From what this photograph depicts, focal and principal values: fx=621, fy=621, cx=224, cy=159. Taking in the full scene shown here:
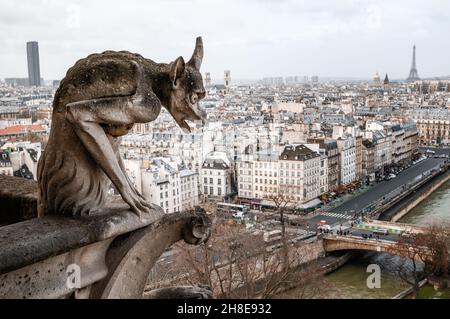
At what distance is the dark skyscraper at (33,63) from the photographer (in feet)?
453

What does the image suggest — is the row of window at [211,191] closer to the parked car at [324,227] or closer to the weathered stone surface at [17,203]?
the parked car at [324,227]

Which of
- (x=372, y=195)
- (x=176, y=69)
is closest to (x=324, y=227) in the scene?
(x=372, y=195)

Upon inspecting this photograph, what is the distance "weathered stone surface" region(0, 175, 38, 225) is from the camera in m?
3.01

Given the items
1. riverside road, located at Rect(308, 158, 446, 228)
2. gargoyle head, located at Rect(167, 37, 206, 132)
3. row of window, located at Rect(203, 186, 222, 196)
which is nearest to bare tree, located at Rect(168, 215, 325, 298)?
riverside road, located at Rect(308, 158, 446, 228)

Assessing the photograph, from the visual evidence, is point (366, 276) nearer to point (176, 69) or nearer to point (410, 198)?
point (410, 198)

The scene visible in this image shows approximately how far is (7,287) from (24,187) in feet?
4.15

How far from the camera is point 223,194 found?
32.7m

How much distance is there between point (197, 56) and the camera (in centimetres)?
273

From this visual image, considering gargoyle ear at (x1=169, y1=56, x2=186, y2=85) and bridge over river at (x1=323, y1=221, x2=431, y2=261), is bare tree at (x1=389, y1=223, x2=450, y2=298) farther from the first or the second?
gargoyle ear at (x1=169, y1=56, x2=186, y2=85)

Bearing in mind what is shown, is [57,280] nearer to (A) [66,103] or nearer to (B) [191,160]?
(A) [66,103]

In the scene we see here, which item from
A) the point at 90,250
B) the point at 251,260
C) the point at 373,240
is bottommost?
the point at 373,240

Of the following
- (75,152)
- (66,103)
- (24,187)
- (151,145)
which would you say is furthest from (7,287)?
(151,145)

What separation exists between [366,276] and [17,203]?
63.0ft

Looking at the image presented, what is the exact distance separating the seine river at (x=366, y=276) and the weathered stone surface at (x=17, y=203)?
35.9 feet
